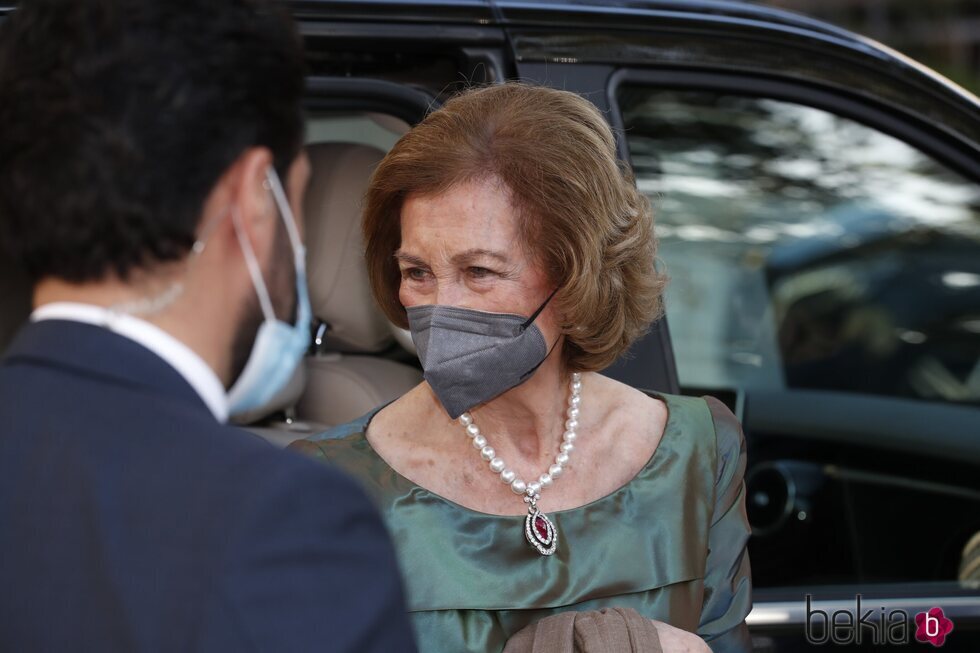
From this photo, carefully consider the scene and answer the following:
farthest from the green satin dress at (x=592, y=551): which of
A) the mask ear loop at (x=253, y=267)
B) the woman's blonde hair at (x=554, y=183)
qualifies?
the mask ear loop at (x=253, y=267)

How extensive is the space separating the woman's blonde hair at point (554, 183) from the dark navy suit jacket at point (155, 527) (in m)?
0.99

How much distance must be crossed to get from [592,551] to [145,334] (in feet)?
3.54

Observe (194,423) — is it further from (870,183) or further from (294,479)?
(870,183)

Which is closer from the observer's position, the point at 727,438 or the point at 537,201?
the point at 537,201

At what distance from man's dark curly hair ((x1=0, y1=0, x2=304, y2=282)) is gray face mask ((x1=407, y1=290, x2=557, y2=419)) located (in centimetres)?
89

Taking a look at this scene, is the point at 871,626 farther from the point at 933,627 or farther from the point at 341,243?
the point at 341,243

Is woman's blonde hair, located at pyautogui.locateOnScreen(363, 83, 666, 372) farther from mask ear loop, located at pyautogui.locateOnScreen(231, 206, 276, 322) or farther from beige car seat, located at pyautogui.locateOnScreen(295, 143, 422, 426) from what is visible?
mask ear loop, located at pyautogui.locateOnScreen(231, 206, 276, 322)

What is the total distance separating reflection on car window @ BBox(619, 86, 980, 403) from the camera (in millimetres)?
3650

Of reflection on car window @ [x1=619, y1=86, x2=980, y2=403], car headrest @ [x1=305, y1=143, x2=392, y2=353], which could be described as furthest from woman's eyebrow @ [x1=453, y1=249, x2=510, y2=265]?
reflection on car window @ [x1=619, y1=86, x2=980, y2=403]

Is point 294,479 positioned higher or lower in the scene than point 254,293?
lower

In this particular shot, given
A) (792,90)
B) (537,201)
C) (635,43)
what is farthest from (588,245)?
(792,90)

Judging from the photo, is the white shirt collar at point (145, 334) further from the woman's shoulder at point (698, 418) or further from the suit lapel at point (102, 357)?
the woman's shoulder at point (698, 418)

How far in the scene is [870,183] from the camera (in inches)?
160

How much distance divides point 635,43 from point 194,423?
4.62 feet
